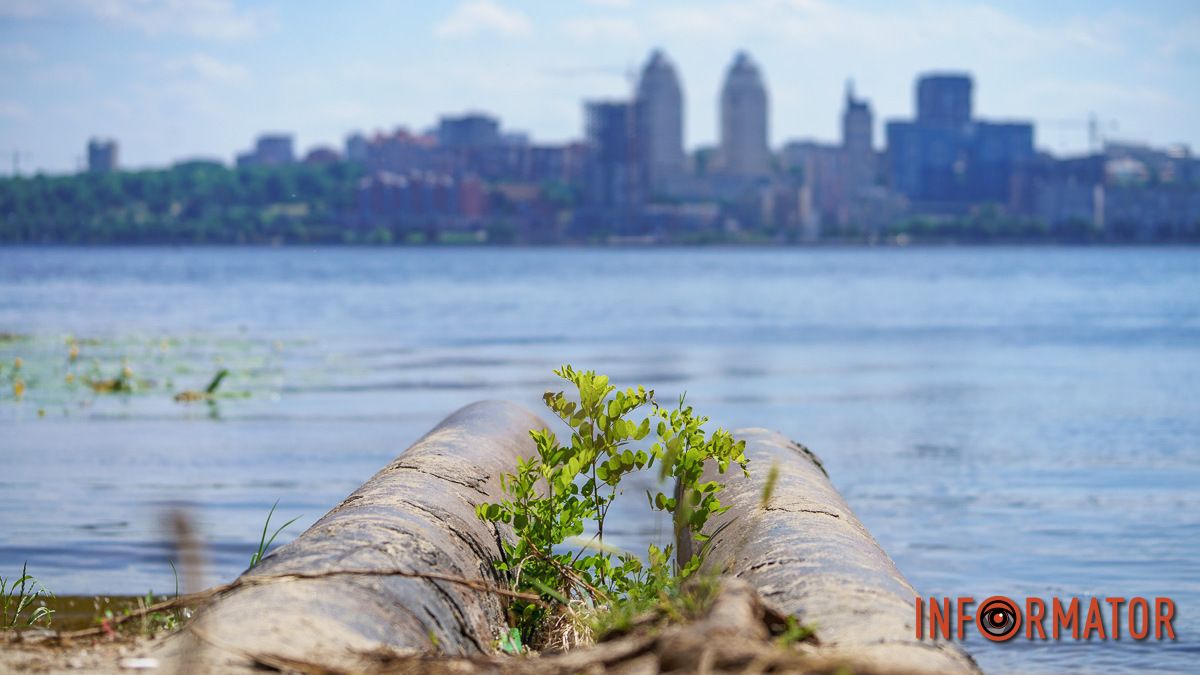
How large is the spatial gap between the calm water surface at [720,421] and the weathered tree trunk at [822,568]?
183 centimetres

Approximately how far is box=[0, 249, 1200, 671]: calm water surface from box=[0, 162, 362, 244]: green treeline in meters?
121

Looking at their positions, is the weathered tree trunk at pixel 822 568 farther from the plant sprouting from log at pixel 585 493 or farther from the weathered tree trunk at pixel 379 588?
the weathered tree trunk at pixel 379 588

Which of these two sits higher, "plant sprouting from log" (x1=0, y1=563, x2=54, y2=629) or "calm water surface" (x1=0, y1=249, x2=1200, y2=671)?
"plant sprouting from log" (x1=0, y1=563, x2=54, y2=629)

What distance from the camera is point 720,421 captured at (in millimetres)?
17844

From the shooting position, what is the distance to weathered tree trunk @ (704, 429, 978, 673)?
12.1 ft

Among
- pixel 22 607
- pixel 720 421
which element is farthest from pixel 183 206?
pixel 22 607

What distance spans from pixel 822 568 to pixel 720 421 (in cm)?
1333

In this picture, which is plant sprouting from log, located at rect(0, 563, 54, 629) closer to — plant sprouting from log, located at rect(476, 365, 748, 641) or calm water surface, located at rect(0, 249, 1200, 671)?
calm water surface, located at rect(0, 249, 1200, 671)

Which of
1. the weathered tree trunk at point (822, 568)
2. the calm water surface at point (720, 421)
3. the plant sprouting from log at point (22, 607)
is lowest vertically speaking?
the calm water surface at point (720, 421)

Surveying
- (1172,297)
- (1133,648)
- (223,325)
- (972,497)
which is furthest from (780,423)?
(1172,297)

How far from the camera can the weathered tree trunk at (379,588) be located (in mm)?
3588

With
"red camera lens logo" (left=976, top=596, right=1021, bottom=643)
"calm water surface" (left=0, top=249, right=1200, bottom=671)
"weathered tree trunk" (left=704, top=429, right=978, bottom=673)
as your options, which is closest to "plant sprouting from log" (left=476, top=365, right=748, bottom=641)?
"weathered tree trunk" (left=704, top=429, right=978, bottom=673)

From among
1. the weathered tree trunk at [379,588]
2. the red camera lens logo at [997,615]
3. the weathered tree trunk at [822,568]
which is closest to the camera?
the weathered tree trunk at [379,588]

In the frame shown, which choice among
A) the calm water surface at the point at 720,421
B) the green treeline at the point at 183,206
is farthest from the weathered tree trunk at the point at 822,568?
the green treeline at the point at 183,206
